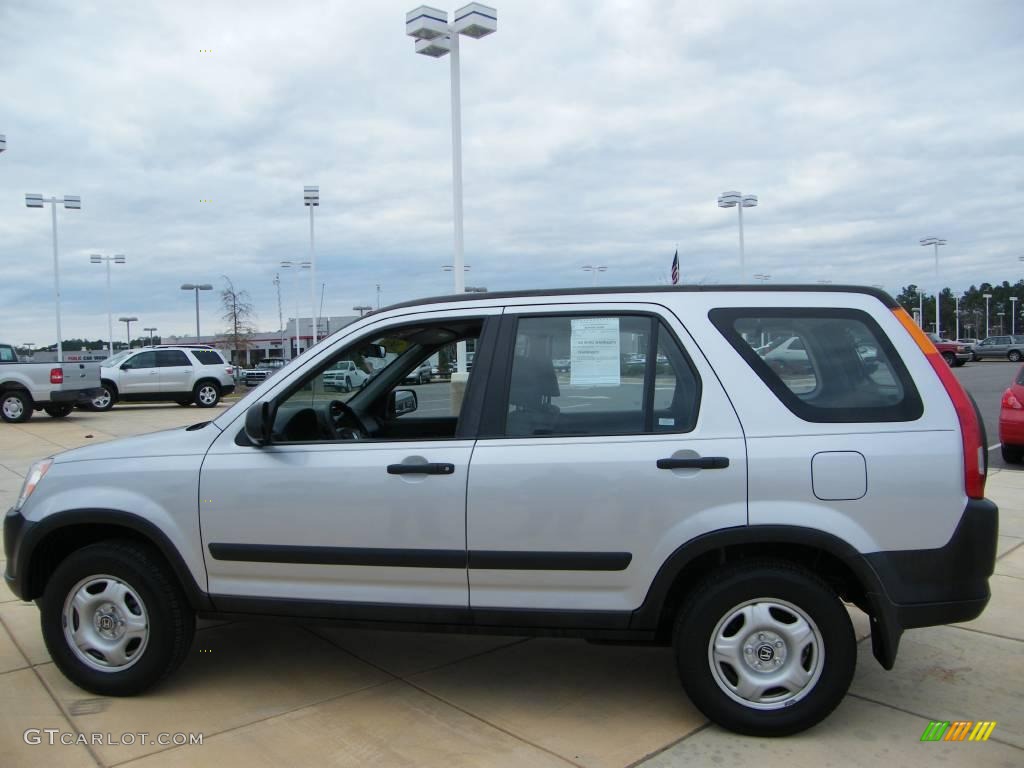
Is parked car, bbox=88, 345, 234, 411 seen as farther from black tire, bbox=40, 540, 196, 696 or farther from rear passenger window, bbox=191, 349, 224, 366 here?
black tire, bbox=40, 540, 196, 696

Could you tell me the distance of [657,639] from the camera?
3.51 metres

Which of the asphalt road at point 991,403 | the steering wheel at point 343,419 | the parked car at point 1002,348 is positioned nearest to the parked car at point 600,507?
the steering wheel at point 343,419

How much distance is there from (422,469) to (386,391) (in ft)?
4.22

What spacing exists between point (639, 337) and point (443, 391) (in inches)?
63.0

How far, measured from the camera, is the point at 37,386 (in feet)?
59.1

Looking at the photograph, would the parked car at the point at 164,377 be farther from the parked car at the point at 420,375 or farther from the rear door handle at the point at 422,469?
the rear door handle at the point at 422,469

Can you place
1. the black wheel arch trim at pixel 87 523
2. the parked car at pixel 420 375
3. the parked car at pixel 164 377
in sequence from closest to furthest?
the black wheel arch trim at pixel 87 523 < the parked car at pixel 420 375 < the parked car at pixel 164 377

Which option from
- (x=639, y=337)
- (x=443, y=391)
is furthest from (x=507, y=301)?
(x=443, y=391)

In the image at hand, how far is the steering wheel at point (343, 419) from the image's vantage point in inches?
166

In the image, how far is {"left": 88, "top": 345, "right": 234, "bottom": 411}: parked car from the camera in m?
22.6

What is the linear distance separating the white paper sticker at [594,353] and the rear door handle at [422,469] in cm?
64

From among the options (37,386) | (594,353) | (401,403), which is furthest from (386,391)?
(37,386)

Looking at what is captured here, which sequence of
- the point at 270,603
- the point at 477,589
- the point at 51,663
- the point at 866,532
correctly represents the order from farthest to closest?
the point at 51,663 < the point at 270,603 < the point at 477,589 < the point at 866,532

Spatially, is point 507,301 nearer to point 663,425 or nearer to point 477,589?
point 663,425
